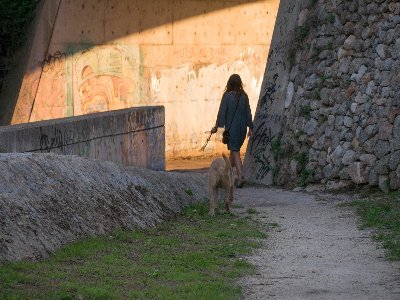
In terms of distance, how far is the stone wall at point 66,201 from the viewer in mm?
10078

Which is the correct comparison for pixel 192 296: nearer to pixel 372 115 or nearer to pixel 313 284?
pixel 313 284

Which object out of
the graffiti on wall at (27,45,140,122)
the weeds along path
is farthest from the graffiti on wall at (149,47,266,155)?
the weeds along path

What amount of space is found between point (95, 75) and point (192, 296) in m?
15.8

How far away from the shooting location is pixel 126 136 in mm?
16844

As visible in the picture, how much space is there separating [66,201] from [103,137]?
4945 millimetres

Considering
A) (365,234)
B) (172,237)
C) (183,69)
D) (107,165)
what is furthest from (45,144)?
(183,69)

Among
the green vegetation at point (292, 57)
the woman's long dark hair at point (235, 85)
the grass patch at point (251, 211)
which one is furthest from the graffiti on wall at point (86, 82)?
the grass patch at point (251, 211)

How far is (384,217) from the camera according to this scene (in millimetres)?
13789

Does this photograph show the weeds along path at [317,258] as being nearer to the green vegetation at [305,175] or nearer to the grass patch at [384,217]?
the grass patch at [384,217]

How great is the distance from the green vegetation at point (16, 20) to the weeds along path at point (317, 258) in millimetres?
9534

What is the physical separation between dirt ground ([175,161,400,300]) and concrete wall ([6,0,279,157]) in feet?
27.5

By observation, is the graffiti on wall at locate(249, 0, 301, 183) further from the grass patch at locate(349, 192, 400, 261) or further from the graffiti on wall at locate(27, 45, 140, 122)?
the graffiti on wall at locate(27, 45, 140, 122)

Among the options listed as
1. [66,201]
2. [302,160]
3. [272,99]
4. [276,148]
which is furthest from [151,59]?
[66,201]

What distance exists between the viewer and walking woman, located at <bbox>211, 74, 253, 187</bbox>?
18.4m
